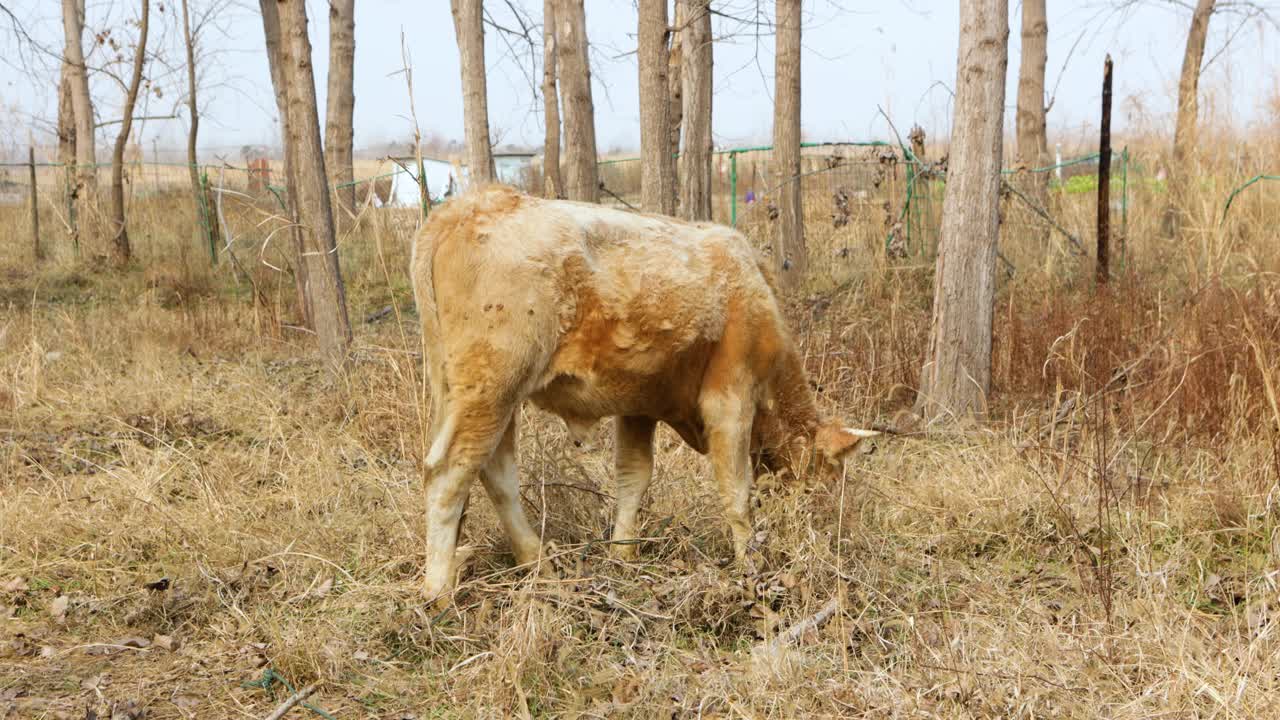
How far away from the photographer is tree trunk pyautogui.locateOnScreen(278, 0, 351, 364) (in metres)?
7.68

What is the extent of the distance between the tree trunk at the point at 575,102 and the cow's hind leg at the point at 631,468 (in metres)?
5.35

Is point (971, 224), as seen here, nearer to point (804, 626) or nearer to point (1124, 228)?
point (804, 626)

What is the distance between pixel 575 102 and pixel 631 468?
6.03 meters

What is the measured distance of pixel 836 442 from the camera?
4934mm

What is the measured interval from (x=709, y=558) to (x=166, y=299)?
37.6 feet

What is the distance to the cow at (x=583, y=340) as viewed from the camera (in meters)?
4.16

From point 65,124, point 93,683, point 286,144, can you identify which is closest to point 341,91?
point 286,144

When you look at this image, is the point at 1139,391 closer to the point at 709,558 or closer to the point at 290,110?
the point at 709,558

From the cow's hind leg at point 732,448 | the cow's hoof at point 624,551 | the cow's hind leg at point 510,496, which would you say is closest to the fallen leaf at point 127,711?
the cow's hind leg at point 510,496

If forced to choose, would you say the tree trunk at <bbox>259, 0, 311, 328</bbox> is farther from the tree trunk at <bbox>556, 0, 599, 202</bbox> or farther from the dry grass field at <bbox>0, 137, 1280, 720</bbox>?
the tree trunk at <bbox>556, 0, 599, 202</bbox>

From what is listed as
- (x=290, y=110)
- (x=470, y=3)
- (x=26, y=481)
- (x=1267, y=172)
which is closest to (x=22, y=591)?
(x=26, y=481)

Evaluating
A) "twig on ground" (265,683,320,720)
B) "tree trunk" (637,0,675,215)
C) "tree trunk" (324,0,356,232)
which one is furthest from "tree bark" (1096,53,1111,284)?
"tree trunk" (324,0,356,232)

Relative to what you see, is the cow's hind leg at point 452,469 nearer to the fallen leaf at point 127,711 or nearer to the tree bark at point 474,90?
the fallen leaf at point 127,711

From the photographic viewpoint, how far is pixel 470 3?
812cm
